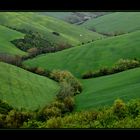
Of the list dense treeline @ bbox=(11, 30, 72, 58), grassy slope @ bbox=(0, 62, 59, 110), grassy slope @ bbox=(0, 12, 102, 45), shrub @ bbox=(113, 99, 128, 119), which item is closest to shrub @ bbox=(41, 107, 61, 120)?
grassy slope @ bbox=(0, 62, 59, 110)

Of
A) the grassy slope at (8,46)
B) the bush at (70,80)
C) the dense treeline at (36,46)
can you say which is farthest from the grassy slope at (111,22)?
the bush at (70,80)

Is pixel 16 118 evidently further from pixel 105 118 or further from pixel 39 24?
pixel 39 24

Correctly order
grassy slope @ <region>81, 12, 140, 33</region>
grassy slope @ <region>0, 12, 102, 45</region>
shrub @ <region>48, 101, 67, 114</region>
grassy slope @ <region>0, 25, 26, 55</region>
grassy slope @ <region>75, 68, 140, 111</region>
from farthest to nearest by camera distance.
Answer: grassy slope @ <region>81, 12, 140, 33</region>, grassy slope @ <region>0, 12, 102, 45</region>, grassy slope @ <region>0, 25, 26, 55</region>, grassy slope @ <region>75, 68, 140, 111</region>, shrub @ <region>48, 101, 67, 114</region>

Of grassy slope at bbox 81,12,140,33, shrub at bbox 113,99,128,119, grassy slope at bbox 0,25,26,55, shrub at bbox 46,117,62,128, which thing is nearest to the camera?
shrub at bbox 46,117,62,128

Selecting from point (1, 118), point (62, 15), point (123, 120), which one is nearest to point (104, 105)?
point (123, 120)

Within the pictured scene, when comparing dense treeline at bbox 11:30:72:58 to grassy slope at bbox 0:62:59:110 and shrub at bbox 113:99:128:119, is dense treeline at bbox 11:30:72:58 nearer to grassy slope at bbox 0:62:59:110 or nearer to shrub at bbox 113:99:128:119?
grassy slope at bbox 0:62:59:110

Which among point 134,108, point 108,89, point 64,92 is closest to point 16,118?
point 64,92
